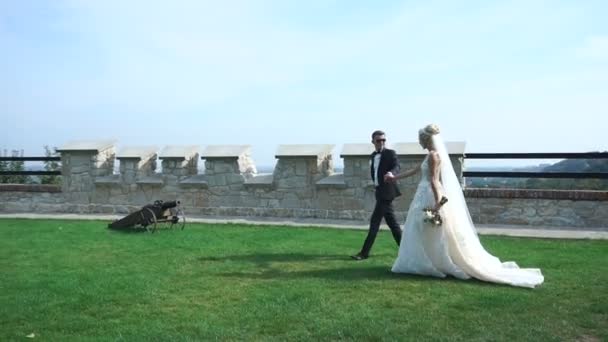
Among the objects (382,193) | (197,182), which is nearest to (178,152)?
(197,182)

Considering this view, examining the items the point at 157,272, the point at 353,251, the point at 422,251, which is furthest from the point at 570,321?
the point at 157,272

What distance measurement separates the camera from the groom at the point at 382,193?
7441mm

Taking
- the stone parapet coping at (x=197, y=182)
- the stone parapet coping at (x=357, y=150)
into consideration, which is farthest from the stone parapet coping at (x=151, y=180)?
the stone parapet coping at (x=357, y=150)

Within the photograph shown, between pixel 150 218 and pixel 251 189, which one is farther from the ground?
pixel 251 189

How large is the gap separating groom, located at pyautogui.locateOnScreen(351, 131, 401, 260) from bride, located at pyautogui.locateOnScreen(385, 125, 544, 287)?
84 centimetres

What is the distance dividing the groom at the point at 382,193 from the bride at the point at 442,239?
0.84 meters

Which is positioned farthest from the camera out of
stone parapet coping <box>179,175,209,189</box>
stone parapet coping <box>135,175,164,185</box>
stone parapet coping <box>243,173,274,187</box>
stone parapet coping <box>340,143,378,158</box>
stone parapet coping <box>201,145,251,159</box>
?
stone parapet coping <box>135,175,164,185</box>

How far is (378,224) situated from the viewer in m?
7.43

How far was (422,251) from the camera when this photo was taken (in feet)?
21.0

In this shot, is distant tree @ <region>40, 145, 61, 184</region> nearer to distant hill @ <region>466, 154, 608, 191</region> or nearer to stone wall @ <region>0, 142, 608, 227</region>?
stone wall @ <region>0, 142, 608, 227</region>

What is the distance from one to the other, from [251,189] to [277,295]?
22.3 feet

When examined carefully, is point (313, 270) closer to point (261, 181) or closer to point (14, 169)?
point (261, 181)

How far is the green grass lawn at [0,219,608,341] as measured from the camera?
4387 mm

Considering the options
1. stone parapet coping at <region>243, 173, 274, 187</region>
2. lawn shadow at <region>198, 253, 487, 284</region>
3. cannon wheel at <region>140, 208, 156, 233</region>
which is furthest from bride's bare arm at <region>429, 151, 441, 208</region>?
stone parapet coping at <region>243, 173, 274, 187</region>
